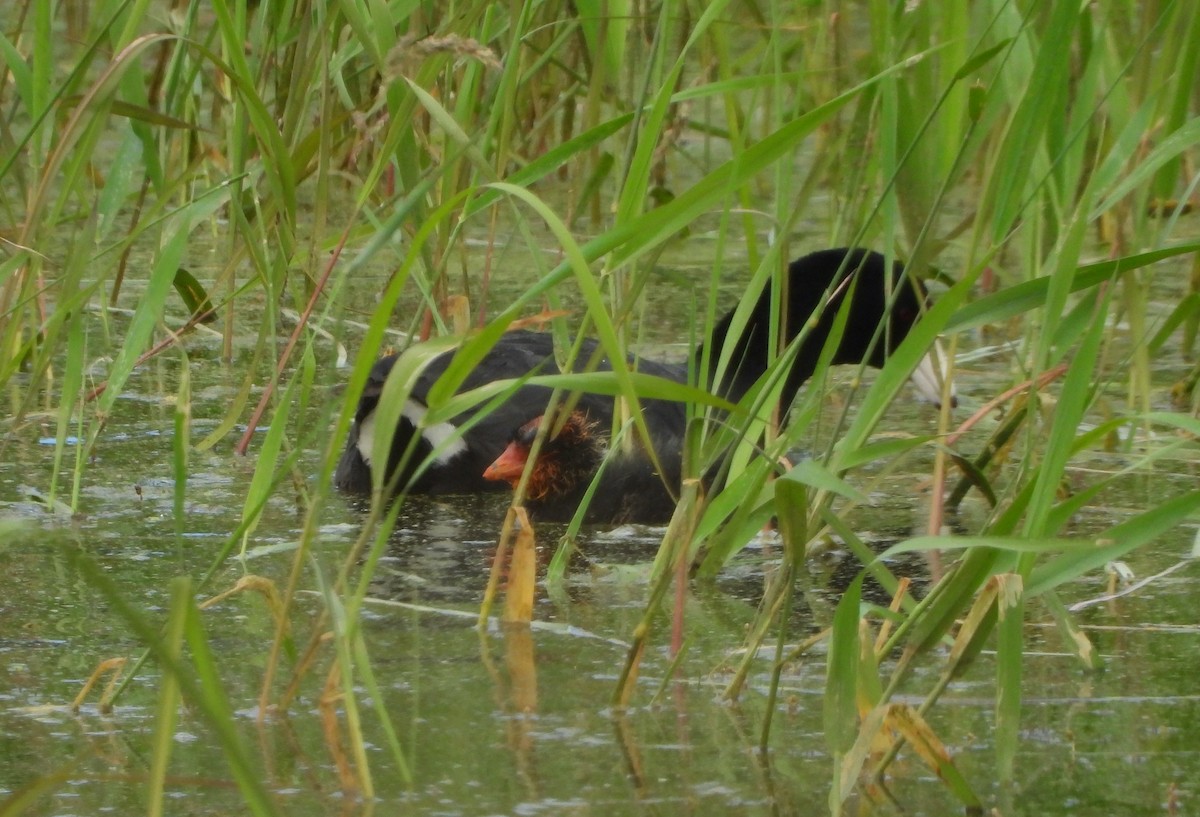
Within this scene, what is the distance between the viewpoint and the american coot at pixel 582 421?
10.6 feet

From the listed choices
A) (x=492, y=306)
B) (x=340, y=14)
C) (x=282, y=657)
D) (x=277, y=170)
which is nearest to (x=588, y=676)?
(x=282, y=657)

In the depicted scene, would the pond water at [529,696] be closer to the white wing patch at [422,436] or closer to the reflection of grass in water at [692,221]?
the reflection of grass in water at [692,221]

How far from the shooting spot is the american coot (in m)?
3.24

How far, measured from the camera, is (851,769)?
5.44ft

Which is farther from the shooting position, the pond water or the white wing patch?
the white wing patch

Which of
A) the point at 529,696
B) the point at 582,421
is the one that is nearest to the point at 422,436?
the point at 582,421

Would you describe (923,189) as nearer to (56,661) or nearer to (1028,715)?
(1028,715)

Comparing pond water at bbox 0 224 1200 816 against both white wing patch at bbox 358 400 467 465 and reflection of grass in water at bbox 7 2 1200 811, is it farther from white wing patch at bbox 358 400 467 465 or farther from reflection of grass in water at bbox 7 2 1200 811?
white wing patch at bbox 358 400 467 465

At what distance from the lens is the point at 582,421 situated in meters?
3.32

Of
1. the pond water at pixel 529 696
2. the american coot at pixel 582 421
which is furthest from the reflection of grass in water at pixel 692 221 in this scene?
the american coot at pixel 582 421

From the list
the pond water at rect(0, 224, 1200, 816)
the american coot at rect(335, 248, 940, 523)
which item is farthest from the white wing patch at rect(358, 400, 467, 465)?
the pond water at rect(0, 224, 1200, 816)

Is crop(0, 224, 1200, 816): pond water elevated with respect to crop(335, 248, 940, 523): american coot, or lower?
lower

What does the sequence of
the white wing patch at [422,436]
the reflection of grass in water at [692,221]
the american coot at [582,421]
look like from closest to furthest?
the reflection of grass in water at [692,221] → the american coot at [582,421] → the white wing patch at [422,436]

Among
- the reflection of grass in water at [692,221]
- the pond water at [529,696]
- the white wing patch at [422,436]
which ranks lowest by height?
the pond water at [529,696]
